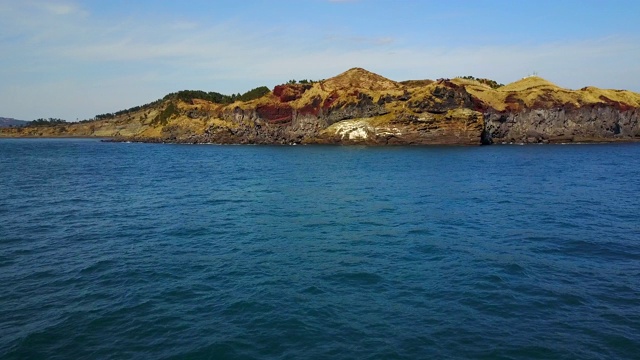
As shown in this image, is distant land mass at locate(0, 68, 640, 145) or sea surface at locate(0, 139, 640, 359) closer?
sea surface at locate(0, 139, 640, 359)

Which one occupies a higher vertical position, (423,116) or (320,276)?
(423,116)

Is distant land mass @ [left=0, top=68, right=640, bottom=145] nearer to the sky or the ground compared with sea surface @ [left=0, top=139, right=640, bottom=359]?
nearer to the sky

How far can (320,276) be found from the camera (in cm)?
1923

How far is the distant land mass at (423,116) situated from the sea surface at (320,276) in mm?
74636

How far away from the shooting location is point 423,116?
112188 mm

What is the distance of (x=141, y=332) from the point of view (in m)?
14.0

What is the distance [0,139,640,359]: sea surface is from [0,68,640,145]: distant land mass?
7464 centimetres

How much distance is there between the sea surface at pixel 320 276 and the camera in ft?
44.1

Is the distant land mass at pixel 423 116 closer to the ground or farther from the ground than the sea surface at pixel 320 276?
farther from the ground

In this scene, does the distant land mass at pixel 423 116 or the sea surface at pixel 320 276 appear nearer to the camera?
the sea surface at pixel 320 276

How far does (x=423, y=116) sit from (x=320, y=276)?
98.9 metres

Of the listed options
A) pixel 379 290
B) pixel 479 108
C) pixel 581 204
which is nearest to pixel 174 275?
pixel 379 290

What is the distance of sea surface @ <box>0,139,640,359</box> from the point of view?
13.4 meters

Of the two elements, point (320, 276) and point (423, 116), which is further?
point (423, 116)
